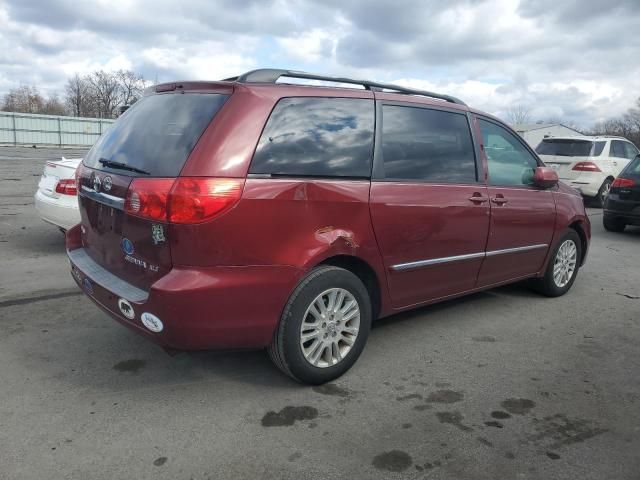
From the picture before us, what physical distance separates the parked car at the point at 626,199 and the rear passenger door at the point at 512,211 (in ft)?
16.3

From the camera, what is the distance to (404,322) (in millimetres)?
4602

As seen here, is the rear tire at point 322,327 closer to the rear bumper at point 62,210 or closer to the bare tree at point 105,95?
the rear bumper at point 62,210

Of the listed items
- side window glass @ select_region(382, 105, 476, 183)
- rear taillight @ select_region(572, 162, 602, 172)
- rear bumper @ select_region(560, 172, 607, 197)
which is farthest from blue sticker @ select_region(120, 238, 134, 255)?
rear taillight @ select_region(572, 162, 602, 172)

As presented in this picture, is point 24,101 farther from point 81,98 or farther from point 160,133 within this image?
point 160,133

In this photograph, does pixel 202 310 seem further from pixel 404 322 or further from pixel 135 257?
pixel 404 322

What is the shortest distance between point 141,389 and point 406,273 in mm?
1866

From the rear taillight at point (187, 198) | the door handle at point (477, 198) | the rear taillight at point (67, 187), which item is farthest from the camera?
the rear taillight at point (67, 187)

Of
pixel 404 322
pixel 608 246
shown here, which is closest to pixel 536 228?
pixel 404 322

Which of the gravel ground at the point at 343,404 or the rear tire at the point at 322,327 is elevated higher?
the rear tire at the point at 322,327

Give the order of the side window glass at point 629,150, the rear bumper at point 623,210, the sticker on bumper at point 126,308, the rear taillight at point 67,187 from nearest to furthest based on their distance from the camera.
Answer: the sticker on bumper at point 126,308 < the rear taillight at point 67,187 < the rear bumper at point 623,210 < the side window glass at point 629,150

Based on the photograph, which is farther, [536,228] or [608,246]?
[608,246]

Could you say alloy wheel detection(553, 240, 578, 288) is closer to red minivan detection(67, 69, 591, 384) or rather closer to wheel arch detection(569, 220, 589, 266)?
wheel arch detection(569, 220, 589, 266)

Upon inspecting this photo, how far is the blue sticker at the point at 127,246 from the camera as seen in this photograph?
308 cm

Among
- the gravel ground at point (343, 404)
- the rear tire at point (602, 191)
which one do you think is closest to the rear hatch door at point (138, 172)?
the gravel ground at point (343, 404)
